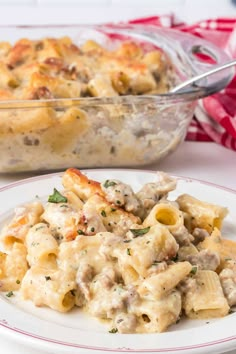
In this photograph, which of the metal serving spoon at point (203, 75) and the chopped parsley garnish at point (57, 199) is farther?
the metal serving spoon at point (203, 75)

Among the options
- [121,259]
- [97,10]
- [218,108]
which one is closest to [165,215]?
[121,259]

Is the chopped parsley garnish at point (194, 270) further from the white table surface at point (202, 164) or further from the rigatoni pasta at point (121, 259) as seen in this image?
the white table surface at point (202, 164)

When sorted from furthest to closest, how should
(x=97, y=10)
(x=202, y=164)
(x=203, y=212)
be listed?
(x=97, y=10)
(x=202, y=164)
(x=203, y=212)

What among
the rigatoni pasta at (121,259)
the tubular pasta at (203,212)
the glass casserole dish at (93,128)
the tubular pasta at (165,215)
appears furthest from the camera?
the glass casserole dish at (93,128)

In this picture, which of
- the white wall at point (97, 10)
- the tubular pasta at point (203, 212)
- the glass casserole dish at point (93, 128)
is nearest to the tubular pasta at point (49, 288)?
the tubular pasta at point (203, 212)

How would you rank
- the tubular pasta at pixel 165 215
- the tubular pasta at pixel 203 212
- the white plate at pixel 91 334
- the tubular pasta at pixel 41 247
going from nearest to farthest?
1. the white plate at pixel 91 334
2. the tubular pasta at pixel 41 247
3. the tubular pasta at pixel 165 215
4. the tubular pasta at pixel 203 212

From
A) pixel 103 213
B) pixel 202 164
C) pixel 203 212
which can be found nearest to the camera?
pixel 103 213

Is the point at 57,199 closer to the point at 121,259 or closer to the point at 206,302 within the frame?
the point at 121,259
